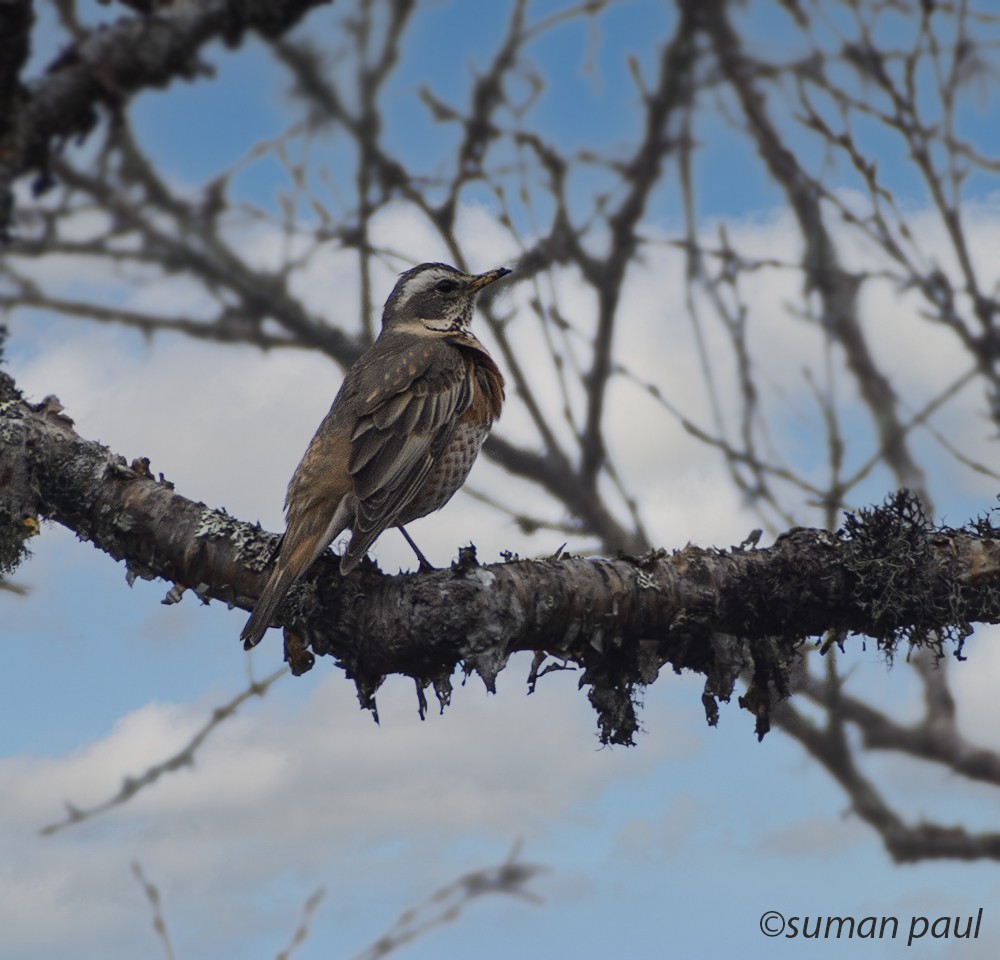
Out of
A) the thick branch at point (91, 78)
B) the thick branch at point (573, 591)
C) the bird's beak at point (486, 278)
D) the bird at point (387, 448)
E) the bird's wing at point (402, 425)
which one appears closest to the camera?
the thick branch at point (91, 78)

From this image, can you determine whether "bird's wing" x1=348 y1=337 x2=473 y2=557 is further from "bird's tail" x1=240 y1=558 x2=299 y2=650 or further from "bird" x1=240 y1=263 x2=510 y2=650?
"bird's tail" x1=240 y1=558 x2=299 y2=650

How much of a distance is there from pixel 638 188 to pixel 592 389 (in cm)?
102

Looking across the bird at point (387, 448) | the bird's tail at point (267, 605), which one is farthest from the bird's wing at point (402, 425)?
the bird's tail at point (267, 605)

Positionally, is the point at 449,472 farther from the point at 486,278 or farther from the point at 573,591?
the point at 486,278

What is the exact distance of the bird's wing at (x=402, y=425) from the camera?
14.4 ft

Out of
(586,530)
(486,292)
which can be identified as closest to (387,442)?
(586,530)

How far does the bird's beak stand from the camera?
5770 mm

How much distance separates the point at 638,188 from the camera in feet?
17.9

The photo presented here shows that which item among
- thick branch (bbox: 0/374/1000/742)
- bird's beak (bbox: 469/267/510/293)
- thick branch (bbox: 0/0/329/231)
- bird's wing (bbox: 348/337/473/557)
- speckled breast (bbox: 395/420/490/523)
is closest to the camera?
thick branch (bbox: 0/0/329/231)

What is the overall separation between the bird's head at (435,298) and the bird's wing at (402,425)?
88 centimetres

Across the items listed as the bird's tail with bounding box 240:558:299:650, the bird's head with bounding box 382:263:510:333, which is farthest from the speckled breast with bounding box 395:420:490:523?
the bird's head with bounding box 382:263:510:333

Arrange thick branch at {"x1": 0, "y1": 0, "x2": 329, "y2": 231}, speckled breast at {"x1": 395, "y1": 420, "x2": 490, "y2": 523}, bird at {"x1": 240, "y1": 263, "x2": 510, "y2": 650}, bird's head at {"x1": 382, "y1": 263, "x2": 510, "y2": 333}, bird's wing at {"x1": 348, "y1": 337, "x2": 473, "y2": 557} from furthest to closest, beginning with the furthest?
bird's head at {"x1": 382, "y1": 263, "x2": 510, "y2": 333}, speckled breast at {"x1": 395, "y1": 420, "x2": 490, "y2": 523}, bird's wing at {"x1": 348, "y1": 337, "x2": 473, "y2": 557}, bird at {"x1": 240, "y1": 263, "x2": 510, "y2": 650}, thick branch at {"x1": 0, "y1": 0, "x2": 329, "y2": 231}

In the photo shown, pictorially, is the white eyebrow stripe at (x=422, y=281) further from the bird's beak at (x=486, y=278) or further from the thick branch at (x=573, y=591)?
the thick branch at (x=573, y=591)

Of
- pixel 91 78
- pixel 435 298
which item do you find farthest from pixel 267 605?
pixel 435 298
